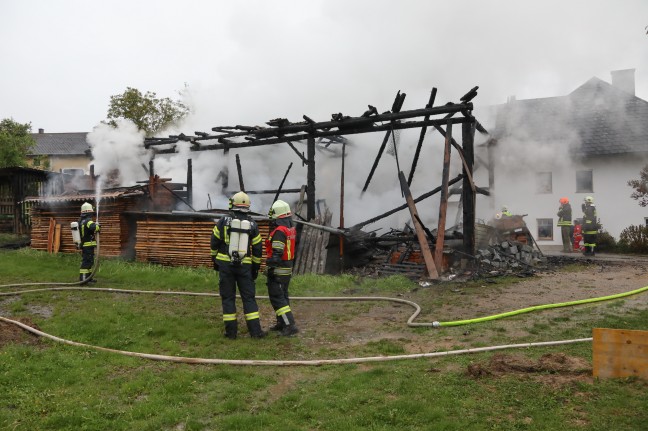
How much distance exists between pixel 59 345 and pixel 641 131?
2285 cm

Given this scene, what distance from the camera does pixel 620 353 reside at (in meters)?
4.32

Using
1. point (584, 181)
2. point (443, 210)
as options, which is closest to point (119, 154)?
point (443, 210)

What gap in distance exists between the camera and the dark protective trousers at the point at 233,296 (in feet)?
22.0

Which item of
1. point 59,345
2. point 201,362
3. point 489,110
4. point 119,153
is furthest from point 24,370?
point 489,110

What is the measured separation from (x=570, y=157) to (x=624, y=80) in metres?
6.20

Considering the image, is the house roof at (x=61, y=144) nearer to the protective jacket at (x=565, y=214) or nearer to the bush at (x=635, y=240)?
the protective jacket at (x=565, y=214)

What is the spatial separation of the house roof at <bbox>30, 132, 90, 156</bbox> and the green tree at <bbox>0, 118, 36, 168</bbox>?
1704cm

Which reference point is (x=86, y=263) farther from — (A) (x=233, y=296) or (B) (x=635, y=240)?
(B) (x=635, y=240)

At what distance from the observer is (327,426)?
12.6ft

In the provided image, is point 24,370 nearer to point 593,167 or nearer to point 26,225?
point 26,225

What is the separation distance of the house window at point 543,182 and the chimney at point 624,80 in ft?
20.0

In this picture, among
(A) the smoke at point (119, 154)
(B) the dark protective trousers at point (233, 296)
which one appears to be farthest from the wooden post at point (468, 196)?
(A) the smoke at point (119, 154)

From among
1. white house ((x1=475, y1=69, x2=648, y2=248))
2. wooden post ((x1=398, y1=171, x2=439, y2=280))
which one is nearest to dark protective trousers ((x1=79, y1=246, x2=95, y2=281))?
wooden post ((x1=398, y1=171, x2=439, y2=280))

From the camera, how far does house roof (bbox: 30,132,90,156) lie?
154ft
